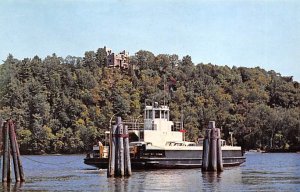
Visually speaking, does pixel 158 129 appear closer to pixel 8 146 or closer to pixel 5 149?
pixel 8 146

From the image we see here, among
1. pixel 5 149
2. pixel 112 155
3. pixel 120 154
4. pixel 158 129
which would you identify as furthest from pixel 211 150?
pixel 5 149

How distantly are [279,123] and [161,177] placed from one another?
435 feet

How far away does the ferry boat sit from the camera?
7212 centimetres

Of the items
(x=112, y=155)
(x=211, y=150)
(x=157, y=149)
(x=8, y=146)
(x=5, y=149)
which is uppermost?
(x=157, y=149)

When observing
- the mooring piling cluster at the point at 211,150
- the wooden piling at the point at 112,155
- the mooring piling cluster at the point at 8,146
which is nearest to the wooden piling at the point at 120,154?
the wooden piling at the point at 112,155

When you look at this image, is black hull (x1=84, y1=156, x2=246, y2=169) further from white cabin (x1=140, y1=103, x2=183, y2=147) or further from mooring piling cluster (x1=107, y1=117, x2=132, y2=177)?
mooring piling cluster (x1=107, y1=117, x2=132, y2=177)

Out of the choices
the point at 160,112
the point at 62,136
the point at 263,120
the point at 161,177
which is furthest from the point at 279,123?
the point at 161,177

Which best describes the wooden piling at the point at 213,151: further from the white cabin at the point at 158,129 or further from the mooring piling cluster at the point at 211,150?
the white cabin at the point at 158,129

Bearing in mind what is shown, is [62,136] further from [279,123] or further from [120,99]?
[279,123]

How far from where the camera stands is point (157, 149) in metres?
72.6

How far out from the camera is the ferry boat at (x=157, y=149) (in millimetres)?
72125

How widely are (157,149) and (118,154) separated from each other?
17.0 metres

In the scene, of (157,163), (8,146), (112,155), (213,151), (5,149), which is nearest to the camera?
(5,149)

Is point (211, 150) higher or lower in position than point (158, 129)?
lower
